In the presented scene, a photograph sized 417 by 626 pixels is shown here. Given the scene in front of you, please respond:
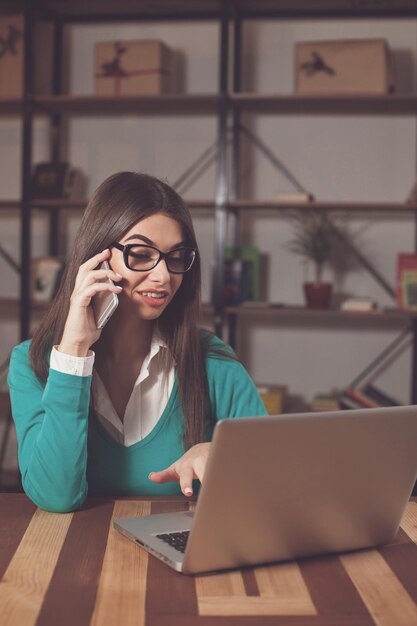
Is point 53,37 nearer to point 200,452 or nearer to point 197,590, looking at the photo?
point 200,452

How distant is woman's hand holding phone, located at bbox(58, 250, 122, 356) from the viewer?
1.41 metres

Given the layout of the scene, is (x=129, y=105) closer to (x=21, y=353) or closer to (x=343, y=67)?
(x=343, y=67)

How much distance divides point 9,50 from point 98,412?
2.68 meters

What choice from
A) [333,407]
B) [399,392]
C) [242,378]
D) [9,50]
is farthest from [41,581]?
[9,50]

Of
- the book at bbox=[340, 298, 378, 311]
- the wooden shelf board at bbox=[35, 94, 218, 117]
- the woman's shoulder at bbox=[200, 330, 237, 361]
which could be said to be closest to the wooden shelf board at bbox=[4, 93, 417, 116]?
the wooden shelf board at bbox=[35, 94, 218, 117]

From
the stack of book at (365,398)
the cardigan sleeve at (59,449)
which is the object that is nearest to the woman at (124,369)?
the cardigan sleeve at (59,449)

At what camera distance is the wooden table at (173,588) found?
3.01ft

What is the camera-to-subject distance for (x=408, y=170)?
12.1 feet

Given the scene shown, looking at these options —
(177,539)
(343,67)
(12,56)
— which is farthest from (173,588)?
(12,56)

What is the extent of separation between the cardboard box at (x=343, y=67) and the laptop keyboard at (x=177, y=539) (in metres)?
2.66

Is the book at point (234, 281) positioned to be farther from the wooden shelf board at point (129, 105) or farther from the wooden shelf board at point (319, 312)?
the wooden shelf board at point (129, 105)

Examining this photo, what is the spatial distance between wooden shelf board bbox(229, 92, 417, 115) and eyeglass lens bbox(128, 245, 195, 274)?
2.04 metres

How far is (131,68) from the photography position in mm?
3617

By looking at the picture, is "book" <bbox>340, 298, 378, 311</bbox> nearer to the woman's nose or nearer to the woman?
the woman
